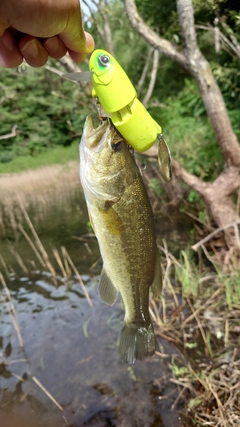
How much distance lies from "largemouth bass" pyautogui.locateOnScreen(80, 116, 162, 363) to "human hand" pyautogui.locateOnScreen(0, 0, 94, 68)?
0.40m

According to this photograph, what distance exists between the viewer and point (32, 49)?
5.49 ft

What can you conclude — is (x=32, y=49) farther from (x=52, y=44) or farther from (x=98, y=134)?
(x=98, y=134)

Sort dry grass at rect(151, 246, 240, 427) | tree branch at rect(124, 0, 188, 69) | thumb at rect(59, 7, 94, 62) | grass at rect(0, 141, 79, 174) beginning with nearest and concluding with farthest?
thumb at rect(59, 7, 94, 62) → dry grass at rect(151, 246, 240, 427) → tree branch at rect(124, 0, 188, 69) → grass at rect(0, 141, 79, 174)

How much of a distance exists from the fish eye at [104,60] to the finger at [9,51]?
75cm

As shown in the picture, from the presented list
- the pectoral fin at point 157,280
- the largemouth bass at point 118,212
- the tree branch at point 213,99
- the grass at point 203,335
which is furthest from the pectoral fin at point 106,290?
the tree branch at point 213,99

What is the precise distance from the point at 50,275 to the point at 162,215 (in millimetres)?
3191


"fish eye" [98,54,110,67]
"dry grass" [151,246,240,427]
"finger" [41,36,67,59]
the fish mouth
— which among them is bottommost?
"dry grass" [151,246,240,427]

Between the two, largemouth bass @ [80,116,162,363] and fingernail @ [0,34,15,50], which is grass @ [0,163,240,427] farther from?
fingernail @ [0,34,15,50]

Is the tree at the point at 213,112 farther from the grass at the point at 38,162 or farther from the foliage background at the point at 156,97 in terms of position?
the grass at the point at 38,162

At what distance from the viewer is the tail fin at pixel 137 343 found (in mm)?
1795

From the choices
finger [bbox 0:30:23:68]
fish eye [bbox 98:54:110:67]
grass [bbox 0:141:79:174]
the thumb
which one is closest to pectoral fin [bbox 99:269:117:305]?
fish eye [bbox 98:54:110:67]

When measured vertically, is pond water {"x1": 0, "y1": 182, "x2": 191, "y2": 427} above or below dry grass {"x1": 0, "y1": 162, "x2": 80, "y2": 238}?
above

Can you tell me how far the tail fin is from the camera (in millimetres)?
1795

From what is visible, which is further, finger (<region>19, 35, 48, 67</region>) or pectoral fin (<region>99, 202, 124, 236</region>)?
finger (<region>19, 35, 48, 67</region>)
